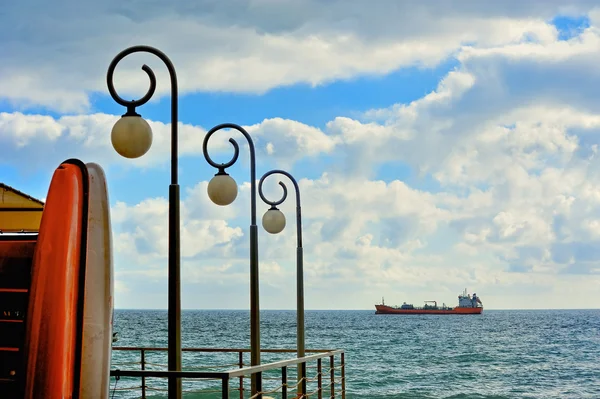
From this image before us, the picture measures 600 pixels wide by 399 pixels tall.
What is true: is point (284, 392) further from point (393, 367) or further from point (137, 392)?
point (393, 367)

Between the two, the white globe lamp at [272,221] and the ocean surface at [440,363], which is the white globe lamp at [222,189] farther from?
the ocean surface at [440,363]

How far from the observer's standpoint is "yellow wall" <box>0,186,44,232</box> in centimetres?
767

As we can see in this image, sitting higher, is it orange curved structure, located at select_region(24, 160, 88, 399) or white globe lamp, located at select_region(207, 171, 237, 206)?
white globe lamp, located at select_region(207, 171, 237, 206)

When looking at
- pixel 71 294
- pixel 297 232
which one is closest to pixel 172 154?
pixel 71 294

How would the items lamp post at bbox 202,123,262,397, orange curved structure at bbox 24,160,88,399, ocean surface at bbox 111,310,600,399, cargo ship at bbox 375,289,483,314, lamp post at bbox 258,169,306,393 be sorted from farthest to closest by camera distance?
cargo ship at bbox 375,289,483,314 < ocean surface at bbox 111,310,600,399 < lamp post at bbox 258,169,306,393 < lamp post at bbox 202,123,262,397 < orange curved structure at bbox 24,160,88,399

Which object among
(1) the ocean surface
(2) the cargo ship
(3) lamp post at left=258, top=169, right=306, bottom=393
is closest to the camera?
(3) lamp post at left=258, top=169, right=306, bottom=393

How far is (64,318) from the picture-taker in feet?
18.6

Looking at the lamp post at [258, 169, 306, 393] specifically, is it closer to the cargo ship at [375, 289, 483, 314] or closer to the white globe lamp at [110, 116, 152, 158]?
the white globe lamp at [110, 116, 152, 158]

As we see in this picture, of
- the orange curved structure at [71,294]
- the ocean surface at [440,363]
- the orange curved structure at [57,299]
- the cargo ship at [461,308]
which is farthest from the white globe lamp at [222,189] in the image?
the cargo ship at [461,308]

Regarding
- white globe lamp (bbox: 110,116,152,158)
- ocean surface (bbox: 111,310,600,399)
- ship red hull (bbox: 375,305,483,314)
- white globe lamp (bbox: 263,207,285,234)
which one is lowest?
ocean surface (bbox: 111,310,600,399)

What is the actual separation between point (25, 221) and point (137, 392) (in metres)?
22.5

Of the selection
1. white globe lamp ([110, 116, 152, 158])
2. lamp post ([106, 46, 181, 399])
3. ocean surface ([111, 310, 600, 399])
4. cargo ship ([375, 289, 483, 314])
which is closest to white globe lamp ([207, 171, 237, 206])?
lamp post ([106, 46, 181, 399])

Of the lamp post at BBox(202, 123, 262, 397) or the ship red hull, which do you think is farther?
the ship red hull

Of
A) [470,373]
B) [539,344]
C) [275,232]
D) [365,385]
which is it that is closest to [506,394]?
[365,385]
